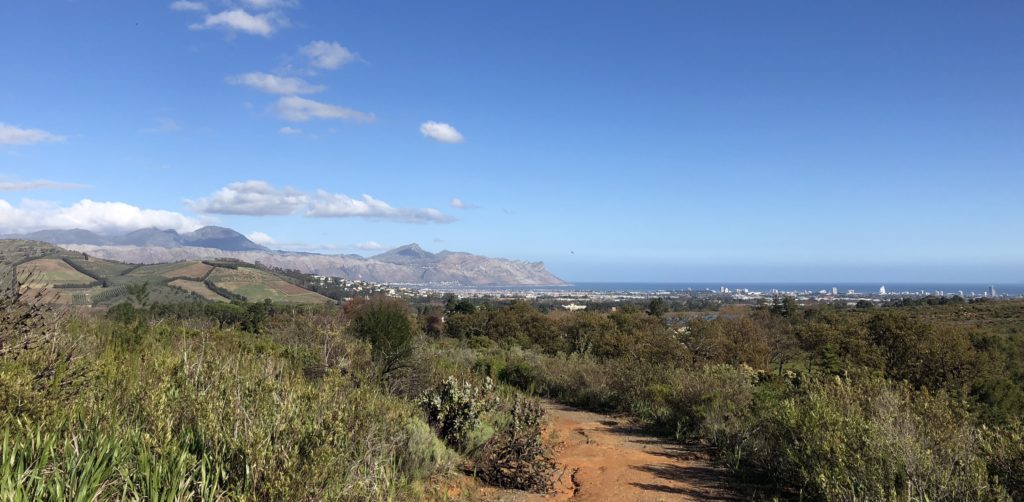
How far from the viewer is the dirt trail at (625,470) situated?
793 centimetres

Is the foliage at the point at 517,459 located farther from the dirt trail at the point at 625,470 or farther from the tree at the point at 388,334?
the tree at the point at 388,334

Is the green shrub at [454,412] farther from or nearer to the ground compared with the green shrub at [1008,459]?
nearer to the ground

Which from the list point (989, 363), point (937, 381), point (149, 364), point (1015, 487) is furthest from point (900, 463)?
point (989, 363)

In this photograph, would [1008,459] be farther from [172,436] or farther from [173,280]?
[173,280]

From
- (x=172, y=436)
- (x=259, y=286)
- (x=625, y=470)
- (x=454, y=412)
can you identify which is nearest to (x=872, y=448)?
(x=625, y=470)

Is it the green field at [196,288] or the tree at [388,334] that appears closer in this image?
the tree at [388,334]

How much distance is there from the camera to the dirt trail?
7.93 m

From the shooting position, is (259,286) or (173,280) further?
(259,286)

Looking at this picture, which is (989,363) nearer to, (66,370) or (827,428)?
(827,428)

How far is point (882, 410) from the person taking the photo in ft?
24.2

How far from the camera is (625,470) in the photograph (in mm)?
9211

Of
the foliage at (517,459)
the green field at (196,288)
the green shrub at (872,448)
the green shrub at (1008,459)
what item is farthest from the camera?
the green field at (196,288)

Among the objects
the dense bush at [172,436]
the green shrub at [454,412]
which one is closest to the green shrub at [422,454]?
the green shrub at [454,412]

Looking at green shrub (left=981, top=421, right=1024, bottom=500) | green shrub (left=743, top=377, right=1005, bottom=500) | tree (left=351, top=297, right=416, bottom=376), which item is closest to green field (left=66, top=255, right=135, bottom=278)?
tree (left=351, top=297, right=416, bottom=376)
